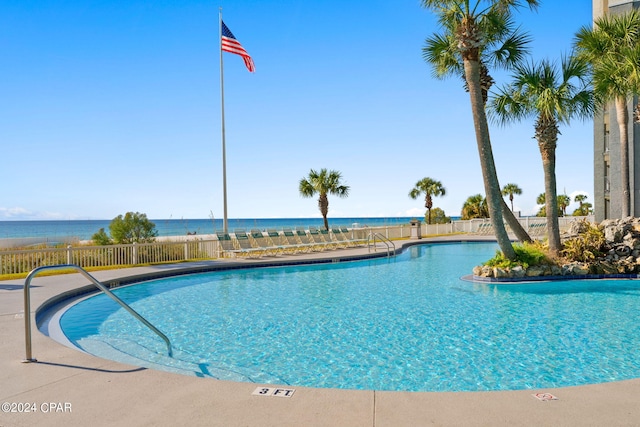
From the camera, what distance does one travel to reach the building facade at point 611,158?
67.9 ft

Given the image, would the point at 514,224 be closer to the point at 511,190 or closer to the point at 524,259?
the point at 524,259

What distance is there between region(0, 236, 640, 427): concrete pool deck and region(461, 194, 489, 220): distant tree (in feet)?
114

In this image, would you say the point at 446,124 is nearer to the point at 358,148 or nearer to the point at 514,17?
the point at 514,17

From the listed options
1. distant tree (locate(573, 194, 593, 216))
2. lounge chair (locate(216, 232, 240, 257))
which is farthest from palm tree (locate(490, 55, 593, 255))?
distant tree (locate(573, 194, 593, 216))

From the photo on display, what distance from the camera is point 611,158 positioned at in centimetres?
2133

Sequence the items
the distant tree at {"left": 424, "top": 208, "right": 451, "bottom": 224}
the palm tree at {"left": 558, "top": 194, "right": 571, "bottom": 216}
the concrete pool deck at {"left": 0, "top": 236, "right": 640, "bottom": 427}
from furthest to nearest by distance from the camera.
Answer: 1. the palm tree at {"left": 558, "top": 194, "right": 571, "bottom": 216}
2. the distant tree at {"left": 424, "top": 208, "right": 451, "bottom": 224}
3. the concrete pool deck at {"left": 0, "top": 236, "right": 640, "bottom": 427}

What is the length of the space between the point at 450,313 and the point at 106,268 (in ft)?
32.9

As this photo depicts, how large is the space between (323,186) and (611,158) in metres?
15.0

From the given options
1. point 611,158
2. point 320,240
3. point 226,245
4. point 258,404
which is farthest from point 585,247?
point 611,158

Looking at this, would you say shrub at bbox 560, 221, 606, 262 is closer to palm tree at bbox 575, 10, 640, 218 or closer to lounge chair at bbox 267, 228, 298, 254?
palm tree at bbox 575, 10, 640, 218

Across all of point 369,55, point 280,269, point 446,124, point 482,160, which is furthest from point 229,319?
point 446,124

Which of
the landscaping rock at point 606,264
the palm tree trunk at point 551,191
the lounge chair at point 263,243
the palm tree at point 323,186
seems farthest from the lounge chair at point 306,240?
the palm tree trunk at point 551,191

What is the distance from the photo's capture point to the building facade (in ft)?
67.9

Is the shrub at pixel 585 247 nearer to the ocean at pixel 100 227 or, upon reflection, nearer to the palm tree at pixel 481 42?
the palm tree at pixel 481 42
